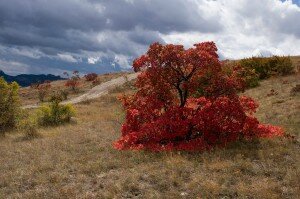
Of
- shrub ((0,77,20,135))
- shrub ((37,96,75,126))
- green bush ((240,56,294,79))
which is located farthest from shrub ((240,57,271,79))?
A: shrub ((0,77,20,135))

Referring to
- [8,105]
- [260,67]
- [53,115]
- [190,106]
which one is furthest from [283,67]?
[8,105]

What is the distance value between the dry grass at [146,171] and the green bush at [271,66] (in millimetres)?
18971

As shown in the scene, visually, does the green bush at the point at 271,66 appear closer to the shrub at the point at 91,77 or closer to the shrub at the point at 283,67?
the shrub at the point at 283,67

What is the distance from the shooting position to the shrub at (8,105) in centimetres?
3052

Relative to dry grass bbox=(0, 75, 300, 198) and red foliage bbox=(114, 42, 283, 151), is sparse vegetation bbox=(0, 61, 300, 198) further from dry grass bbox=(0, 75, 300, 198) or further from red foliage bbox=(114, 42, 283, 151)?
red foliage bbox=(114, 42, 283, 151)

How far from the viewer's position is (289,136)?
19.1 metres

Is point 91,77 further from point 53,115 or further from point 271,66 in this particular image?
point 53,115

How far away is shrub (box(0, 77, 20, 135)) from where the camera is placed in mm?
30519

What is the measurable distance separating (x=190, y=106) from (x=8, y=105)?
53.7 ft

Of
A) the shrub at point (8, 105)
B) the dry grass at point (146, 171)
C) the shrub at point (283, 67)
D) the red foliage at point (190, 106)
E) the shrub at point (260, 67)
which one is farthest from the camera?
the shrub at point (260, 67)

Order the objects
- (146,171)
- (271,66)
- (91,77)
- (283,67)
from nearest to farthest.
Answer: (146,171) → (283,67) → (271,66) → (91,77)

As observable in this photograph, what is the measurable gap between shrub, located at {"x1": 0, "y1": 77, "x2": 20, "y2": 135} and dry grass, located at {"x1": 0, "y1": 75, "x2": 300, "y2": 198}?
7972 millimetres

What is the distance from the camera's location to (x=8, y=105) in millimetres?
31344

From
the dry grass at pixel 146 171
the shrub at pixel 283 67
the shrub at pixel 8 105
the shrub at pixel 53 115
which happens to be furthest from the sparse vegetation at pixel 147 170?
the shrub at pixel 283 67
